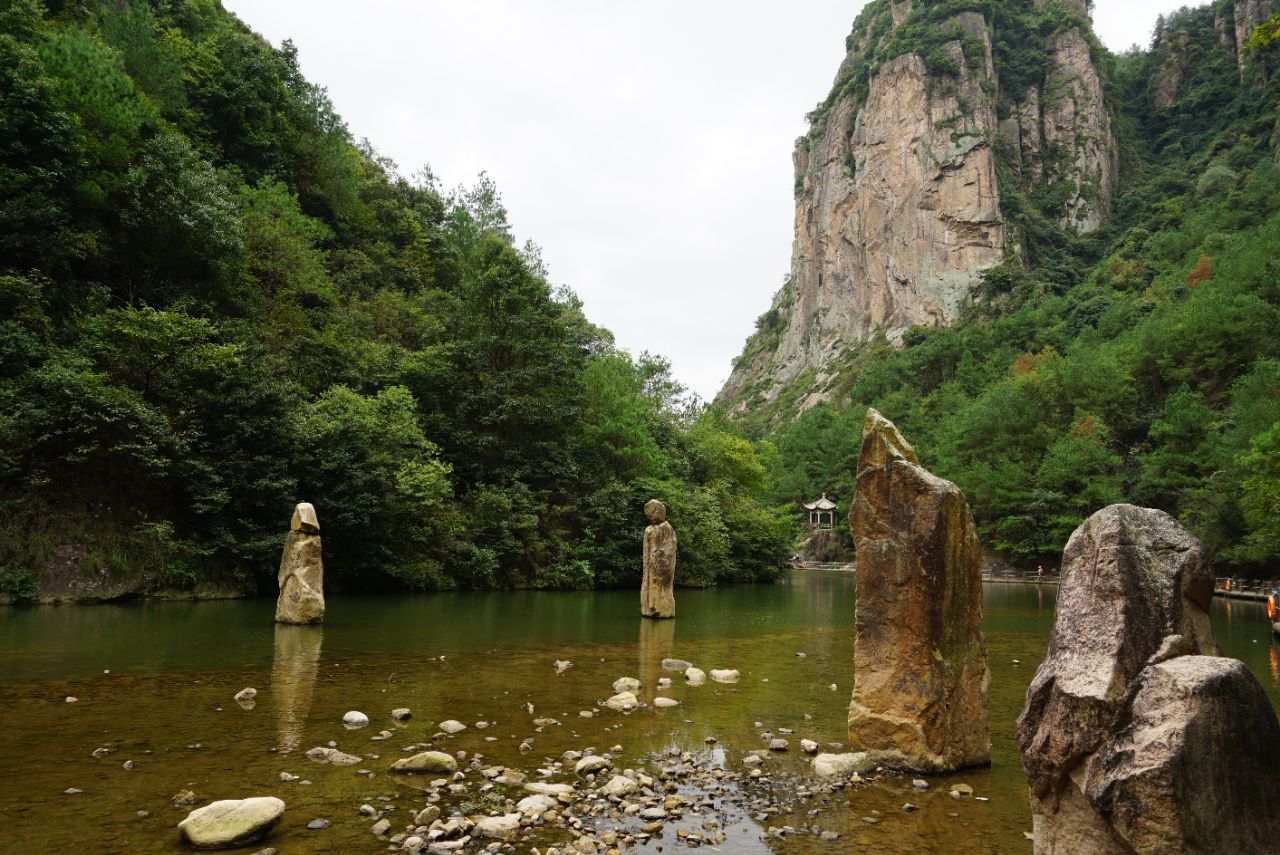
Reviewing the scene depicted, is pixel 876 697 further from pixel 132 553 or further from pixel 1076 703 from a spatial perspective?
pixel 132 553

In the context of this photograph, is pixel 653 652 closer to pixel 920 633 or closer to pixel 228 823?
pixel 920 633

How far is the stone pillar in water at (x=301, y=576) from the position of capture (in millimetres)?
16953

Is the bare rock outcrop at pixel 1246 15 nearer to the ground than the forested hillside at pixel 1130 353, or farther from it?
farther from it

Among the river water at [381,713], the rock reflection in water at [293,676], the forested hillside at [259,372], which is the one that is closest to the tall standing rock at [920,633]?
the river water at [381,713]

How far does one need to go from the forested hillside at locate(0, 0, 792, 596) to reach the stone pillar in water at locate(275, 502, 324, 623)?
645cm

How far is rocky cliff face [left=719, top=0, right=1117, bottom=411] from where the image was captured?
106 metres

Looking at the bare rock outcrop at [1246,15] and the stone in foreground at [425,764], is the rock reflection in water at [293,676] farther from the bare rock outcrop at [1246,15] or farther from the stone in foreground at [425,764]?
the bare rock outcrop at [1246,15]

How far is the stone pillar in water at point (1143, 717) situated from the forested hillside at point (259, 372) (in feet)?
74.3

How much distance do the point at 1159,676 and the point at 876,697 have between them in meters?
4.12

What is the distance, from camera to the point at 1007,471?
50219 millimetres

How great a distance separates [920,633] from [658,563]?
534 inches

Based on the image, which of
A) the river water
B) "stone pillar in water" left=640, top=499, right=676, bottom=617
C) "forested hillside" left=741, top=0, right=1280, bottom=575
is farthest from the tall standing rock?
"stone pillar in water" left=640, top=499, right=676, bottom=617

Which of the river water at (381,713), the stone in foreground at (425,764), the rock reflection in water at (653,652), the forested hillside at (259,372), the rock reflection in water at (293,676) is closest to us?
the river water at (381,713)

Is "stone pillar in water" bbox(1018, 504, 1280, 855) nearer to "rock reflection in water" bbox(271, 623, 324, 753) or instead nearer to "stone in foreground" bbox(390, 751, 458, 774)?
"stone in foreground" bbox(390, 751, 458, 774)
